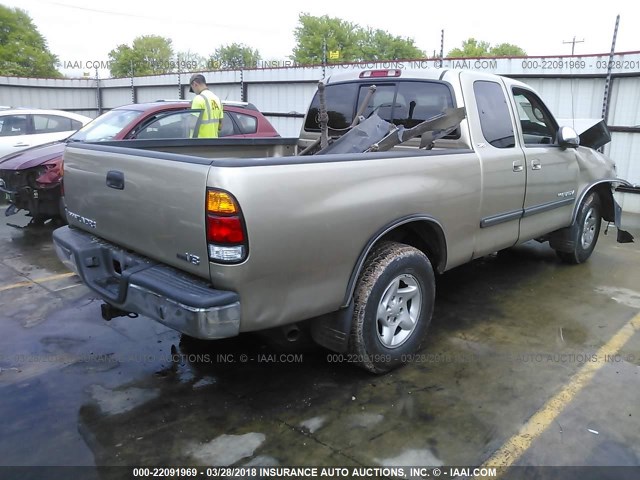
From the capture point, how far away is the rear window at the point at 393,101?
4.12 meters

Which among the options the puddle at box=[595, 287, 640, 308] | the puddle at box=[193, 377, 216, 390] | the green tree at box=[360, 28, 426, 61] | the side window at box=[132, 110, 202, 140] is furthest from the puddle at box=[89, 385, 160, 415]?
the green tree at box=[360, 28, 426, 61]

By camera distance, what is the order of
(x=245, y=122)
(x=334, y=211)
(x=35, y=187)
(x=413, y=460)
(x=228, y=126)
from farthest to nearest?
(x=245, y=122) → (x=228, y=126) → (x=35, y=187) → (x=334, y=211) → (x=413, y=460)

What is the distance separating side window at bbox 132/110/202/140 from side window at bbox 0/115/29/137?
441cm

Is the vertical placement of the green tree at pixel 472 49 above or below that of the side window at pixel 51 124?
above

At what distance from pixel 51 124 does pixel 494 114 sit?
873 cm

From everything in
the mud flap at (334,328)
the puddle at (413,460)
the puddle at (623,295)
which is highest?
the mud flap at (334,328)

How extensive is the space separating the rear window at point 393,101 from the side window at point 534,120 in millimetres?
963

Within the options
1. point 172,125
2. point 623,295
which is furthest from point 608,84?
point 172,125

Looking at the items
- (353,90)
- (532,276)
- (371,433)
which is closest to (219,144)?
(353,90)

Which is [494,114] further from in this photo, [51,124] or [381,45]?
A: [381,45]

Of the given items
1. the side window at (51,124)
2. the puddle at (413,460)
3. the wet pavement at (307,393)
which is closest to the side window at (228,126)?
the wet pavement at (307,393)

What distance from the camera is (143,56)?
68250 mm

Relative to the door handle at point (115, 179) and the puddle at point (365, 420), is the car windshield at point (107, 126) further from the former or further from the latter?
the puddle at point (365, 420)

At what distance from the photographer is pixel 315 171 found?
9.10ft
